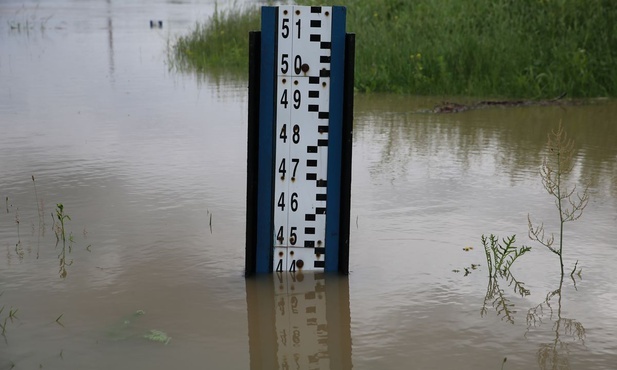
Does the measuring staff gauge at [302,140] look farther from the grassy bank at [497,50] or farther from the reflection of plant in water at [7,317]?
the grassy bank at [497,50]

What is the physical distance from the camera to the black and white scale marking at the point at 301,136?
468 centimetres

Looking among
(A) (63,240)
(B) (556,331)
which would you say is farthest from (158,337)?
(B) (556,331)

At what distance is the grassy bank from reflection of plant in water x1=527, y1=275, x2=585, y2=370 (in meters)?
7.00

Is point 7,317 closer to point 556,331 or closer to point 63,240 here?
point 63,240

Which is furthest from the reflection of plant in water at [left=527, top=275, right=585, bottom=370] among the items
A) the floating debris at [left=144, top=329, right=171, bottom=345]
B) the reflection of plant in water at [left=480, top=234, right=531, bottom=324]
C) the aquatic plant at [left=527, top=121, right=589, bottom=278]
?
the floating debris at [left=144, top=329, right=171, bottom=345]

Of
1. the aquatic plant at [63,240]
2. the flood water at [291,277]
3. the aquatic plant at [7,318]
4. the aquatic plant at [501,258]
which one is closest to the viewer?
the flood water at [291,277]

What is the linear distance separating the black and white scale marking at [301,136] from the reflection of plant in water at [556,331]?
1214 millimetres

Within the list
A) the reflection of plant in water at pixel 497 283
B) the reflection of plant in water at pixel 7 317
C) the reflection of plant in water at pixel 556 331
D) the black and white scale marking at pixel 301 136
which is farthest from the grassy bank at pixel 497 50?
the reflection of plant in water at pixel 7 317

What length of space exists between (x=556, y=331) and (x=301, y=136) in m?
1.66

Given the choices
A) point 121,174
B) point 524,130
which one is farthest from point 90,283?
point 524,130

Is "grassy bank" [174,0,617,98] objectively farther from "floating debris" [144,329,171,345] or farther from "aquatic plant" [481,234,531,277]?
"floating debris" [144,329,171,345]

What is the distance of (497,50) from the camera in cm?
1148

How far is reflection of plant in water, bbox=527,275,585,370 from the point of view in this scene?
3745mm

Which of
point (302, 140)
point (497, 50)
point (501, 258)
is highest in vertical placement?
point (497, 50)
